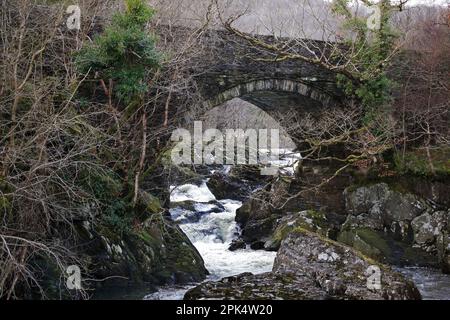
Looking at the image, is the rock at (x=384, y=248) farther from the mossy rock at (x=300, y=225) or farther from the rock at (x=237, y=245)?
the rock at (x=237, y=245)

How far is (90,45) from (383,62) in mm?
8550

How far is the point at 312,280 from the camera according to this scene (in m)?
7.24

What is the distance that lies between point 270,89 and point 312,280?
28.1ft

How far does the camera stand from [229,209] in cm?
1734

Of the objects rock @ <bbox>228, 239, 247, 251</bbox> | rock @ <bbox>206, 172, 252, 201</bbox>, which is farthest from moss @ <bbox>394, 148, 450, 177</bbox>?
rock @ <bbox>206, 172, 252, 201</bbox>

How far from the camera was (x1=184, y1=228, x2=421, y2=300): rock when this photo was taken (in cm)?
649

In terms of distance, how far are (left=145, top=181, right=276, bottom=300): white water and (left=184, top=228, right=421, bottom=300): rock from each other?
2581 millimetres

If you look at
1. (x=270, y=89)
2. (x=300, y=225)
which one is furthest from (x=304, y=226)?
(x=270, y=89)

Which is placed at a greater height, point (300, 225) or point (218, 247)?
point (300, 225)

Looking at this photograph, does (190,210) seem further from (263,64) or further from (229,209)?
(263,64)

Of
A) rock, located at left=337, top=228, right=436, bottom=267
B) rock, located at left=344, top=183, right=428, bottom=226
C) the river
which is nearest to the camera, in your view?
the river

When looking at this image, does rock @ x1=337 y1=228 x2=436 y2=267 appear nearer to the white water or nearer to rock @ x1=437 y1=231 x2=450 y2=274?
rock @ x1=437 y1=231 x2=450 y2=274

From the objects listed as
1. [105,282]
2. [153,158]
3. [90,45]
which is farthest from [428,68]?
[105,282]

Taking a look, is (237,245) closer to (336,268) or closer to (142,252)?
(142,252)
